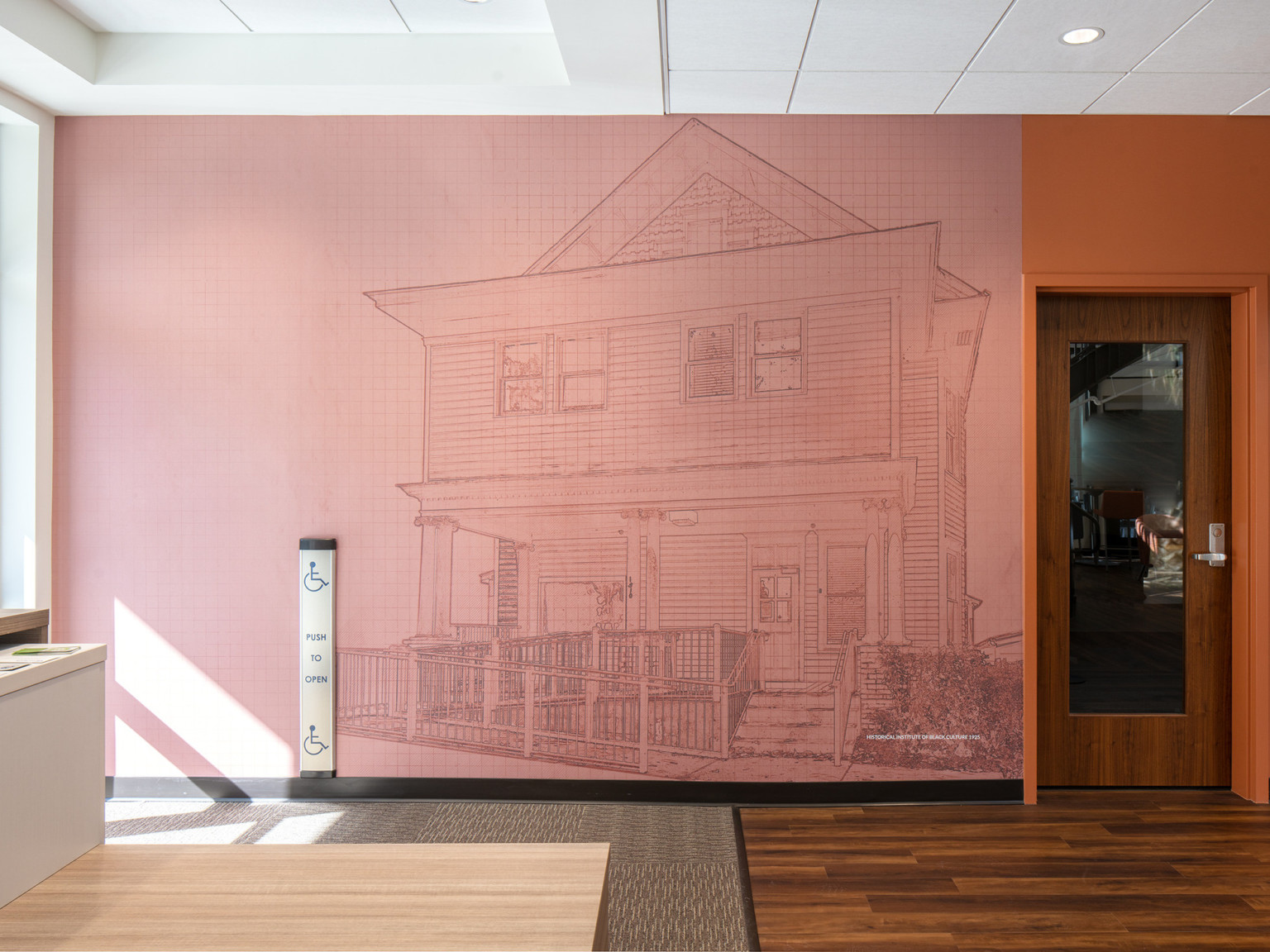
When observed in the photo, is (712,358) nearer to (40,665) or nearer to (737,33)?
(737,33)

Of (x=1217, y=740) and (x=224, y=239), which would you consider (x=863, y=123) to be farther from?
(x=1217, y=740)

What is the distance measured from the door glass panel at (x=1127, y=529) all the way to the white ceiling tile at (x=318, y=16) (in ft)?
10.7

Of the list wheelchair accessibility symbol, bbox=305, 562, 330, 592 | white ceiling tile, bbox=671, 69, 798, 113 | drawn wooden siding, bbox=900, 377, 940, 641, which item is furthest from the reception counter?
drawn wooden siding, bbox=900, 377, 940, 641

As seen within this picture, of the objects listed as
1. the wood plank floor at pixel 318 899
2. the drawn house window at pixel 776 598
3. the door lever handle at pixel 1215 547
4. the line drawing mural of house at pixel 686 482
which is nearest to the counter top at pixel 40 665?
the wood plank floor at pixel 318 899

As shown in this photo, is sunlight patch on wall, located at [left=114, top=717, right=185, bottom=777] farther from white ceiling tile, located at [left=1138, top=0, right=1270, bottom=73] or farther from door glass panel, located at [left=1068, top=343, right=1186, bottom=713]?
white ceiling tile, located at [left=1138, top=0, right=1270, bottom=73]

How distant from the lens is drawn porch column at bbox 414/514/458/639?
3.52 meters

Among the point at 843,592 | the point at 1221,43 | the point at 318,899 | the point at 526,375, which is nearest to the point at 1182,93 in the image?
the point at 1221,43

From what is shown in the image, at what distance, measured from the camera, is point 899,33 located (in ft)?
9.03

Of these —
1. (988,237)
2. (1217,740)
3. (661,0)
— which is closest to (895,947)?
(1217,740)

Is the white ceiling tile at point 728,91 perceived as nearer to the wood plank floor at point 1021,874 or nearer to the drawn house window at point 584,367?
the drawn house window at point 584,367

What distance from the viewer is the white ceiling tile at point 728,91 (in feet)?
10.1

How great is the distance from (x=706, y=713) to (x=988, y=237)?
2.43m

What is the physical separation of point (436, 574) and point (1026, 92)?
10.4ft

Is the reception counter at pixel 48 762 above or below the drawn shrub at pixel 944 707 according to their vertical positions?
above
